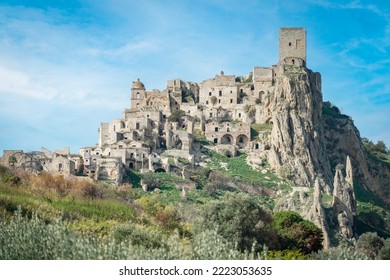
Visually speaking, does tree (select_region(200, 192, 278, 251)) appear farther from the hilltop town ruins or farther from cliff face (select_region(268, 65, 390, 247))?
the hilltop town ruins

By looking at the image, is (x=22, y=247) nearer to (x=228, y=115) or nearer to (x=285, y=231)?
(x=285, y=231)

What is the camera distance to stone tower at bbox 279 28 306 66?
7706cm

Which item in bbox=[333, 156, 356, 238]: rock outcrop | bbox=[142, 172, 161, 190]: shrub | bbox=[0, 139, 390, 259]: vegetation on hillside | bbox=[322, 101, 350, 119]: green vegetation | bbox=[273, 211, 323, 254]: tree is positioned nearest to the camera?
bbox=[0, 139, 390, 259]: vegetation on hillside

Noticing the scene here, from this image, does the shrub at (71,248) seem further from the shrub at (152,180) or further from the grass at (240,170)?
the grass at (240,170)

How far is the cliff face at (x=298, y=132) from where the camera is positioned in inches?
2657

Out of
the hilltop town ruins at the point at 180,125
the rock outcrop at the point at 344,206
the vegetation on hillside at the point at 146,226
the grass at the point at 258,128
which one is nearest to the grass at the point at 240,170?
the hilltop town ruins at the point at 180,125

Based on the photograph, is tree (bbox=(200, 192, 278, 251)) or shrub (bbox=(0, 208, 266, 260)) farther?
tree (bbox=(200, 192, 278, 251))

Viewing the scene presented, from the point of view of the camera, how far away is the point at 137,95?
7862 cm

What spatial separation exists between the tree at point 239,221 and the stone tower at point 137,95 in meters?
43.6

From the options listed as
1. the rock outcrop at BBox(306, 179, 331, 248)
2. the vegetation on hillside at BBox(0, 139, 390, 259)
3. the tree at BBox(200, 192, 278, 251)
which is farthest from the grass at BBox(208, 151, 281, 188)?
the tree at BBox(200, 192, 278, 251)

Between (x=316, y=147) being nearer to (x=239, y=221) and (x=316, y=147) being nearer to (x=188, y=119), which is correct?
(x=188, y=119)

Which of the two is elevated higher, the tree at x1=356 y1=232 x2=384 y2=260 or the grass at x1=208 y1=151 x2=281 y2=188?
the grass at x1=208 y1=151 x2=281 y2=188

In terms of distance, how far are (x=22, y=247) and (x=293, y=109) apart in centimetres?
5625

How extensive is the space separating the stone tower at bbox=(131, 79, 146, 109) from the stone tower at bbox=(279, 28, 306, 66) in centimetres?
1522
